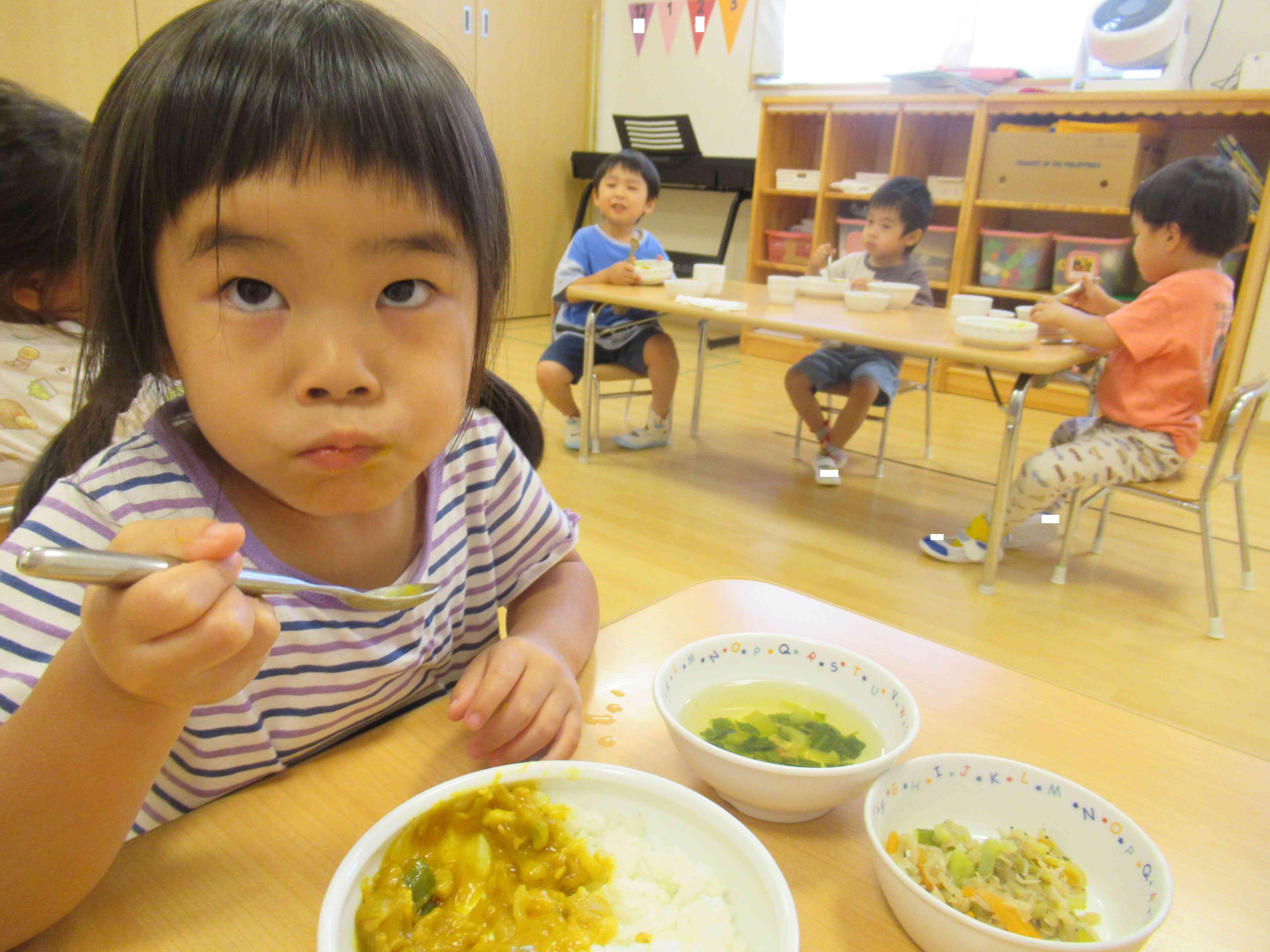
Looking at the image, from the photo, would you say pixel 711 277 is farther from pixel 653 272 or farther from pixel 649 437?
pixel 649 437

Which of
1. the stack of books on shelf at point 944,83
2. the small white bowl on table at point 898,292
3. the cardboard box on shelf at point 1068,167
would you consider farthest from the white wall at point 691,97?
the small white bowl on table at point 898,292

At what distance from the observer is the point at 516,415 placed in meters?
0.92

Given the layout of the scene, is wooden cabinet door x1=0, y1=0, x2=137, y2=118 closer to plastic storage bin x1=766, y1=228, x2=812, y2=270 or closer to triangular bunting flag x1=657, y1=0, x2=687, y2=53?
triangular bunting flag x1=657, y1=0, x2=687, y2=53

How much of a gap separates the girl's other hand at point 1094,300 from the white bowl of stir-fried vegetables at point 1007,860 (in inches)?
92.5

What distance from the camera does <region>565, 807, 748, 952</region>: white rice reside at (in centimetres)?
42

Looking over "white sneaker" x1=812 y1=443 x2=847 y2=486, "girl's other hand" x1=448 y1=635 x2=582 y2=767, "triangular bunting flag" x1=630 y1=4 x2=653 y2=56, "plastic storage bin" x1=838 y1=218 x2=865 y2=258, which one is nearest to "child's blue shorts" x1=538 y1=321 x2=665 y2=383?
"white sneaker" x1=812 y1=443 x2=847 y2=486

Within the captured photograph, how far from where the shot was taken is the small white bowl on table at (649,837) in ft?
1.30

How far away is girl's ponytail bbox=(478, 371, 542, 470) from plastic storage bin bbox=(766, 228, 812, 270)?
4.26 m

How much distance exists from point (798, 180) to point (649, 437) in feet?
7.48

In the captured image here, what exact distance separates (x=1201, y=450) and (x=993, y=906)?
382 centimetres

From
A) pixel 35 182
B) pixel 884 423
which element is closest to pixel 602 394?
pixel 884 423

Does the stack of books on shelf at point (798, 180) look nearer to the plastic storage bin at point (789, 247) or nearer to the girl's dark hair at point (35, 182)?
the plastic storage bin at point (789, 247)

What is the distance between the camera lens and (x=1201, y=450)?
358 centimetres

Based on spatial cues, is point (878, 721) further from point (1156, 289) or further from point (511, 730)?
point (1156, 289)
